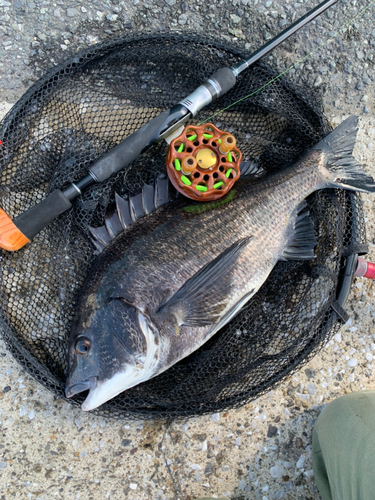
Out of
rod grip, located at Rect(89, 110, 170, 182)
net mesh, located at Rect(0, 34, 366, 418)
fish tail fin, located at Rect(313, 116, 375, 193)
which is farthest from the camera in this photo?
fish tail fin, located at Rect(313, 116, 375, 193)

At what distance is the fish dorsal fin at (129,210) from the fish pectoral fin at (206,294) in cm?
48

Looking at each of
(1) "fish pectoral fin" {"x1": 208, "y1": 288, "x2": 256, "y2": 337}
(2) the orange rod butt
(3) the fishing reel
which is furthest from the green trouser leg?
(2) the orange rod butt

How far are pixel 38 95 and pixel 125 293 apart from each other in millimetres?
1295

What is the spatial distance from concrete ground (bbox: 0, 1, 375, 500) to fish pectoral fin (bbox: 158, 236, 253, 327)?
88 centimetres

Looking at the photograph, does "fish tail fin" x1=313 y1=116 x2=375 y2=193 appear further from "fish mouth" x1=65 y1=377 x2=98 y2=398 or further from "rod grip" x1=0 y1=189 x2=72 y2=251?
"fish mouth" x1=65 y1=377 x2=98 y2=398

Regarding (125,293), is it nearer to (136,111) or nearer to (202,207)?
(202,207)

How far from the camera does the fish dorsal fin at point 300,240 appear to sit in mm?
2291

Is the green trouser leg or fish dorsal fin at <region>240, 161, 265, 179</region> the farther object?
fish dorsal fin at <region>240, 161, 265, 179</region>

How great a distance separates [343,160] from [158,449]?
2.16 meters

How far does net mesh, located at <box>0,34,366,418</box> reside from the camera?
2.22 m

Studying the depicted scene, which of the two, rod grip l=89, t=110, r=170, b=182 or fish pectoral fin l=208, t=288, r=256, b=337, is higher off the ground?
rod grip l=89, t=110, r=170, b=182

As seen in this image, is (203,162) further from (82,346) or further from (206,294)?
(82,346)

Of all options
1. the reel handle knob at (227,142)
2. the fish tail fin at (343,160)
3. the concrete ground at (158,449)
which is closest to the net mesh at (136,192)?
the fish tail fin at (343,160)

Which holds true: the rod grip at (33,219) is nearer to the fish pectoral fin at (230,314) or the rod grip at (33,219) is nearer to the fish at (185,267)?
the fish at (185,267)
